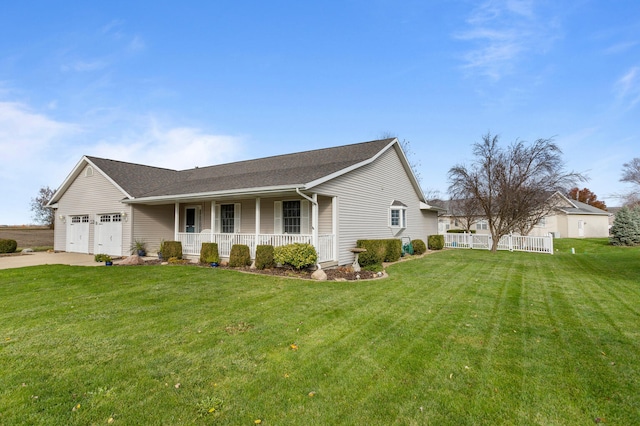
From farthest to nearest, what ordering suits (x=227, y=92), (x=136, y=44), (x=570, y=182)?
(x=570, y=182)
(x=227, y=92)
(x=136, y=44)

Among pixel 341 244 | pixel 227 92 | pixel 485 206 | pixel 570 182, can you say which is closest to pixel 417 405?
pixel 341 244

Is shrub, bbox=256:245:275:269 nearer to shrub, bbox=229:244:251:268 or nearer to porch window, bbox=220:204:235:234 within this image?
shrub, bbox=229:244:251:268

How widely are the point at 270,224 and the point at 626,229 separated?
27.1 m

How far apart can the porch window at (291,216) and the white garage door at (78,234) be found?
42.6ft

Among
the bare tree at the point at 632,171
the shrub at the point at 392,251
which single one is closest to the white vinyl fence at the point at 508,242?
the shrub at the point at 392,251

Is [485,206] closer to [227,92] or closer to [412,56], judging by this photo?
[412,56]

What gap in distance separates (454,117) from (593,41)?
6367mm

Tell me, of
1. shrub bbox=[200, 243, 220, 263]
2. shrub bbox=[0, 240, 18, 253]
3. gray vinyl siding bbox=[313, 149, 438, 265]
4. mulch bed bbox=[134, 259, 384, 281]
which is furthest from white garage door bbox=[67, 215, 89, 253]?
gray vinyl siding bbox=[313, 149, 438, 265]

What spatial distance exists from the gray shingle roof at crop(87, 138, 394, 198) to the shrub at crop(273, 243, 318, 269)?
2.19m

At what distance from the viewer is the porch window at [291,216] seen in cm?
1253

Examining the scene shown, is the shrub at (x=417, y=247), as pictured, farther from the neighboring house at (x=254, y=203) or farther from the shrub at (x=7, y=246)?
the shrub at (x=7, y=246)

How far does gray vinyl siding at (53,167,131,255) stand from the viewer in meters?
15.8

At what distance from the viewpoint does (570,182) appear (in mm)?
18844

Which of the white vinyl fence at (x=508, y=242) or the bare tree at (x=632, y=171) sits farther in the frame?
the bare tree at (x=632, y=171)
